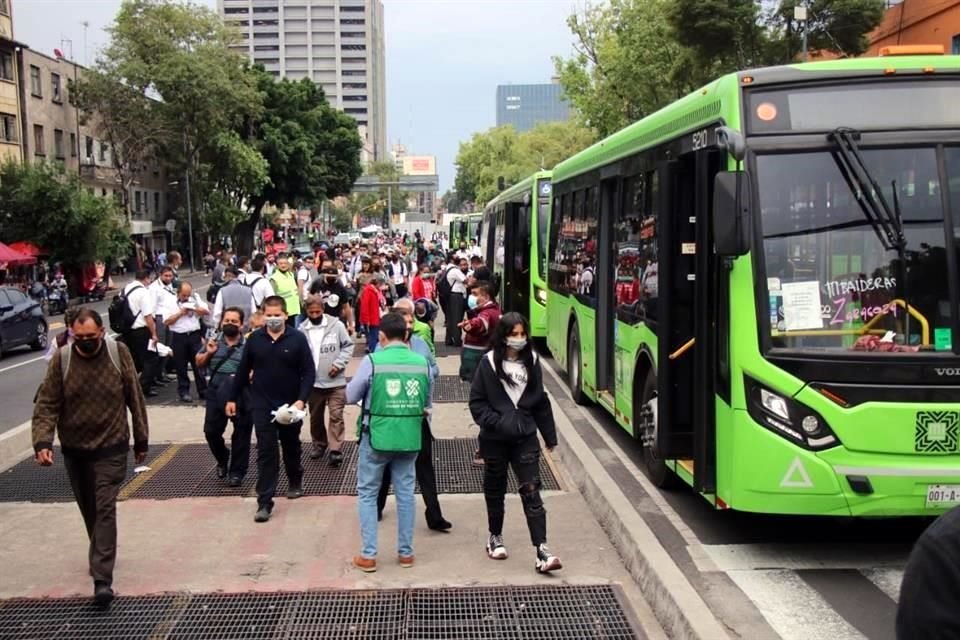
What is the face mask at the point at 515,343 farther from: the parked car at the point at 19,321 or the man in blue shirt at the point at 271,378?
the parked car at the point at 19,321

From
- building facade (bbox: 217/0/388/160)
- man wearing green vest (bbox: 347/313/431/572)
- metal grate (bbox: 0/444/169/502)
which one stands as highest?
building facade (bbox: 217/0/388/160)

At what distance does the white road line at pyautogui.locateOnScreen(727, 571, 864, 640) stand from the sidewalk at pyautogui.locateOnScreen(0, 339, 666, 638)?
2.17 feet

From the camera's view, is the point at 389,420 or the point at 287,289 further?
the point at 287,289

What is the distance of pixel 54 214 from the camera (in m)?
32.8

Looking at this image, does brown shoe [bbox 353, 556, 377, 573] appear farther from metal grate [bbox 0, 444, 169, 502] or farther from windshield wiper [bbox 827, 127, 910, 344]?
windshield wiper [bbox 827, 127, 910, 344]

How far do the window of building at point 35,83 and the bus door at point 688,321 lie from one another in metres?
44.1

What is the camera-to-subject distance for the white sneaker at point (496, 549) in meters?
6.47

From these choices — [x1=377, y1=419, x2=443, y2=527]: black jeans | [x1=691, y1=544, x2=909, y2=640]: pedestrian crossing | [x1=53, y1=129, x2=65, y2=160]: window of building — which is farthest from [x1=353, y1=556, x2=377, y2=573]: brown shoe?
[x1=53, y1=129, x2=65, y2=160]: window of building

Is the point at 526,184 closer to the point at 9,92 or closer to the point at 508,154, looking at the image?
the point at 9,92

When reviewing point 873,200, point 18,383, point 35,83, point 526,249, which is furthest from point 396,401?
point 35,83

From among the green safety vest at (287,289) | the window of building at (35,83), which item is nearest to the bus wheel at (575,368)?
the green safety vest at (287,289)

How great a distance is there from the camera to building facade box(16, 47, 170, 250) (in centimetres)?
4328

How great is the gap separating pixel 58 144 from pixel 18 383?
3434 centimetres

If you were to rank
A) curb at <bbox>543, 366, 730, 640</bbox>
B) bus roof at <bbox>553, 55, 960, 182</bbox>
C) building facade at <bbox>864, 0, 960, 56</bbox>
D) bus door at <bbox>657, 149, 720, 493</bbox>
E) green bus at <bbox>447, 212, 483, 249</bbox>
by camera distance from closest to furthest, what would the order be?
curb at <bbox>543, 366, 730, 640</bbox>, bus roof at <bbox>553, 55, 960, 182</bbox>, bus door at <bbox>657, 149, 720, 493</bbox>, building facade at <bbox>864, 0, 960, 56</bbox>, green bus at <bbox>447, 212, 483, 249</bbox>
